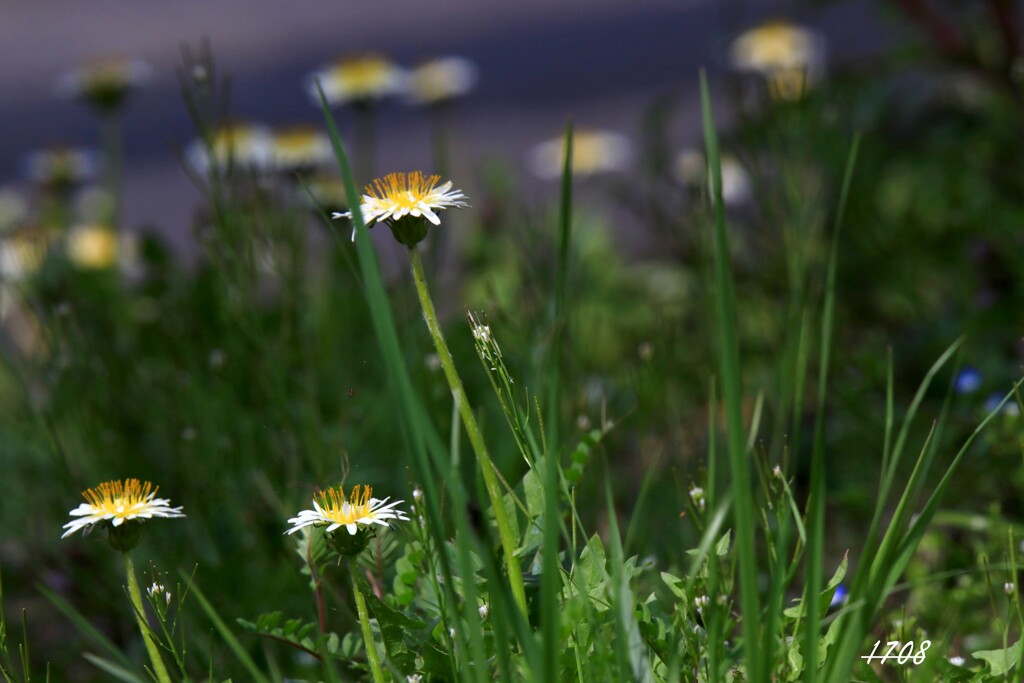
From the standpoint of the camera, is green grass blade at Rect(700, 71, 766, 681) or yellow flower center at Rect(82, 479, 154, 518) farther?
yellow flower center at Rect(82, 479, 154, 518)

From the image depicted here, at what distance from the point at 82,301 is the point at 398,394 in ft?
5.77

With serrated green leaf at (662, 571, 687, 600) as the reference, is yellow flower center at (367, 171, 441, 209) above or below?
above

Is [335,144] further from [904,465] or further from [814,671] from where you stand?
[904,465]

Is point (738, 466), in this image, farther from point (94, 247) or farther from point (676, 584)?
point (94, 247)

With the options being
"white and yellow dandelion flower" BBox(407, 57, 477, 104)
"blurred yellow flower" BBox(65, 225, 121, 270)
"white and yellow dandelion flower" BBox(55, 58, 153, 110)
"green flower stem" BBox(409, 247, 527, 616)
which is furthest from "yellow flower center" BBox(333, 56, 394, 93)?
"green flower stem" BBox(409, 247, 527, 616)

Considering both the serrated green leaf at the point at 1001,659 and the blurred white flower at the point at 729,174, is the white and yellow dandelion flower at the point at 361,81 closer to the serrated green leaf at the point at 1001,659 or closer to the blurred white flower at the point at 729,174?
the blurred white flower at the point at 729,174

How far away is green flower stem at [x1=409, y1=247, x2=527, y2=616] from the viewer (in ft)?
3.32

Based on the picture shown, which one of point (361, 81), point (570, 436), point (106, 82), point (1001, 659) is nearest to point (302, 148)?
point (361, 81)

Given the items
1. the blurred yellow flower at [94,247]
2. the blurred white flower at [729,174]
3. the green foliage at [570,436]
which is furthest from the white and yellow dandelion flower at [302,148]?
the blurred white flower at [729,174]

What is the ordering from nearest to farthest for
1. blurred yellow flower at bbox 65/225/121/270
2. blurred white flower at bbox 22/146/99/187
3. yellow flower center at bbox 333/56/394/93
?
yellow flower center at bbox 333/56/394/93 < blurred yellow flower at bbox 65/225/121/270 < blurred white flower at bbox 22/146/99/187

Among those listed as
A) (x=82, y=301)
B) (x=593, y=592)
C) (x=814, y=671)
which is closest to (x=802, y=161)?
(x=593, y=592)

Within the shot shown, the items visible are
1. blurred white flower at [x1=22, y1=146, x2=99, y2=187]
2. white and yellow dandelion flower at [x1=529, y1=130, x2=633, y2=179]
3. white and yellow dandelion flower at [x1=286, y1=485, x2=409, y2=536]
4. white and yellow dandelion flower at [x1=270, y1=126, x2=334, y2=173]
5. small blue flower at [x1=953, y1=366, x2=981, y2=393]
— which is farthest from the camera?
white and yellow dandelion flower at [x1=529, y1=130, x2=633, y2=179]

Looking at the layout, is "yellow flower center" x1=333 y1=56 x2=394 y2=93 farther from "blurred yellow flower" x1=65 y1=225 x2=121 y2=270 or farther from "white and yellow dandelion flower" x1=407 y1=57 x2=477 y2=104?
"blurred yellow flower" x1=65 y1=225 x2=121 y2=270

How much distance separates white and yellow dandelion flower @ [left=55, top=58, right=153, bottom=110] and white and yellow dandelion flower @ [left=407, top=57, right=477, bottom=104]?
2.58 ft
